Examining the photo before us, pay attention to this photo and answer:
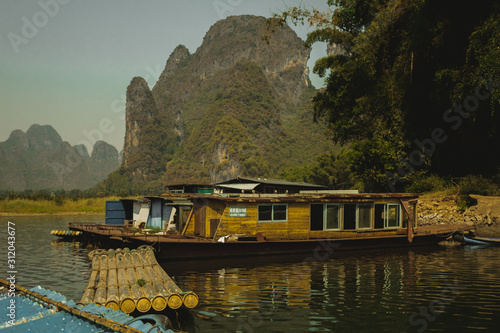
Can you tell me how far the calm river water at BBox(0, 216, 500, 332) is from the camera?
991cm

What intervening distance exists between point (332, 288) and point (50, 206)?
48.4 m

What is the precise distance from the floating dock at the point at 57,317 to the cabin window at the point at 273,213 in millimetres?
10776

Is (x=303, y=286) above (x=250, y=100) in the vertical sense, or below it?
below

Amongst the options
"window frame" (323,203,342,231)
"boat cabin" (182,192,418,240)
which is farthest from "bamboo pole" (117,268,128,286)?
"window frame" (323,203,342,231)

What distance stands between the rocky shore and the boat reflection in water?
271 inches

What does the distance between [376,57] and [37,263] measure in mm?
26225

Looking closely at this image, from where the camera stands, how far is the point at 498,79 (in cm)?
2220

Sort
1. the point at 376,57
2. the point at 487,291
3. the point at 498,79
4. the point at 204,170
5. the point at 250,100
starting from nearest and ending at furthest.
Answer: the point at 487,291
the point at 498,79
the point at 376,57
the point at 204,170
the point at 250,100

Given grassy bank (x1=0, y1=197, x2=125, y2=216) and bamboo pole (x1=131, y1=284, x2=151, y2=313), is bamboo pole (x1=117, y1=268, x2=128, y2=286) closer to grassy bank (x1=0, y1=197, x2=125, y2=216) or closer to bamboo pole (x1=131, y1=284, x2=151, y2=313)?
bamboo pole (x1=131, y1=284, x2=151, y2=313)

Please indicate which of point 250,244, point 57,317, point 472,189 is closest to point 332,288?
point 250,244

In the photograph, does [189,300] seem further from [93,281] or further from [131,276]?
[93,281]

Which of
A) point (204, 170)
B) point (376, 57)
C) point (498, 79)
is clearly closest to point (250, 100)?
point (204, 170)

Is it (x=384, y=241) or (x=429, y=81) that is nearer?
(x=384, y=241)

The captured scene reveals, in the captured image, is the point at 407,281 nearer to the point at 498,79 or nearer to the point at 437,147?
the point at 498,79
